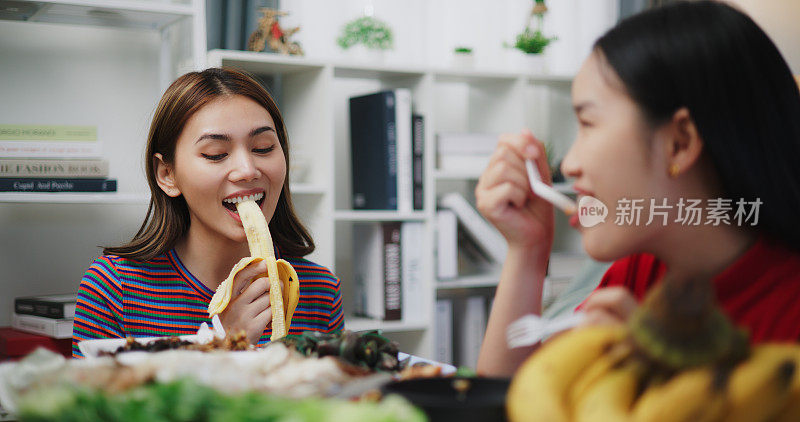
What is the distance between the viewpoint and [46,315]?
212 centimetres

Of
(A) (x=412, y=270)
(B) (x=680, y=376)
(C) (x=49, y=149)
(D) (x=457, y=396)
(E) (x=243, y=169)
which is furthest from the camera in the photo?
(A) (x=412, y=270)

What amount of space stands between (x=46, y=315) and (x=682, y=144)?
194cm

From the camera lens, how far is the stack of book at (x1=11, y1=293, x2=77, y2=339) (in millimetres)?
2064

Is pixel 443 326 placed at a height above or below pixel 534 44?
below

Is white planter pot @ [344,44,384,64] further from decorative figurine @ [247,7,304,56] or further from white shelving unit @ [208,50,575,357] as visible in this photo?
decorative figurine @ [247,7,304,56]

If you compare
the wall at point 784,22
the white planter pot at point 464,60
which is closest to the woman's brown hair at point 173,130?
the white planter pot at point 464,60

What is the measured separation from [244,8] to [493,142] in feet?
3.62

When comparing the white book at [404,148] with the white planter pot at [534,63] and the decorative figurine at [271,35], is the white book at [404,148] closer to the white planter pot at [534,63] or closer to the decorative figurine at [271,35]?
the decorative figurine at [271,35]

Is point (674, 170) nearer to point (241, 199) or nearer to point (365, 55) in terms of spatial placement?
point (241, 199)

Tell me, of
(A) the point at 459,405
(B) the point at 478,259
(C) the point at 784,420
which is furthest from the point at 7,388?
(B) the point at 478,259

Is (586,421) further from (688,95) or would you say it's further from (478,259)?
(478,259)

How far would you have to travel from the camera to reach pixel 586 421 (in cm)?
51

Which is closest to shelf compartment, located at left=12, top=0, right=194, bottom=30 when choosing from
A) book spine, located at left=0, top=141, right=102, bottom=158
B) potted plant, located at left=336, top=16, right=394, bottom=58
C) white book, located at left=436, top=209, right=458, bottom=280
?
book spine, located at left=0, top=141, right=102, bottom=158

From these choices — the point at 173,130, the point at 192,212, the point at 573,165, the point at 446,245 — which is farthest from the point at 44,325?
the point at 573,165
